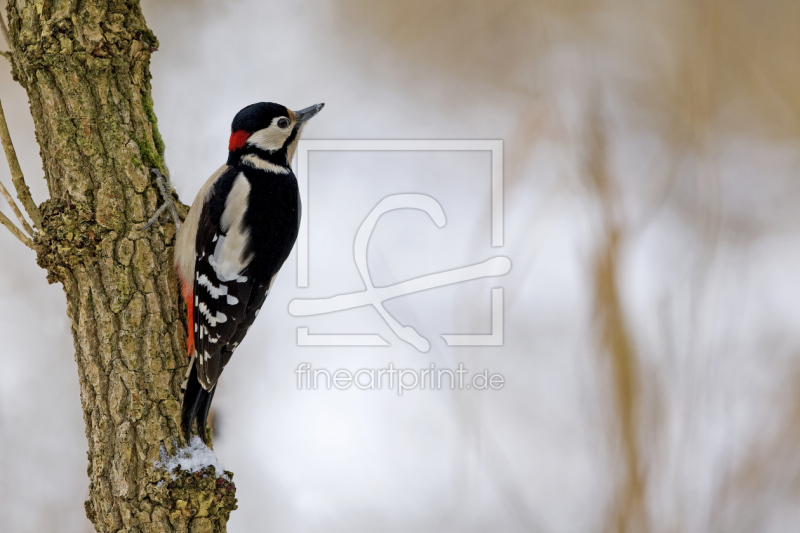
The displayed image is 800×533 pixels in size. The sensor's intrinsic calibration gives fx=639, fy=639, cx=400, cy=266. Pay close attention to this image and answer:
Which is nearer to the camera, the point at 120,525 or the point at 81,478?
the point at 120,525

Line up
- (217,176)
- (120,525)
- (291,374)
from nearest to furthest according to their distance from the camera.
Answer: (120,525) < (217,176) < (291,374)

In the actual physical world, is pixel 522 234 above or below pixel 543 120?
below

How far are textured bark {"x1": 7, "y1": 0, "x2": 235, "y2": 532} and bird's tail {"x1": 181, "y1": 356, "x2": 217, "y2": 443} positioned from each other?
0.06 feet

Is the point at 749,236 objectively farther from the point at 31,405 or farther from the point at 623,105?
the point at 31,405

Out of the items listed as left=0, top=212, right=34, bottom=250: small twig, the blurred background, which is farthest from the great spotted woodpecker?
the blurred background

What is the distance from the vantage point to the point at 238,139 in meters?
1.40


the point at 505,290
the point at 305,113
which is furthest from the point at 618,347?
the point at 305,113

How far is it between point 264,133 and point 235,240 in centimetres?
25

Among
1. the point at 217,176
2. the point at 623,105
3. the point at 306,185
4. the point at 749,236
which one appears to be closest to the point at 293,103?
the point at 306,185

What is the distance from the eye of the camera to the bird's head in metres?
1.37

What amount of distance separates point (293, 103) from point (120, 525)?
125 cm

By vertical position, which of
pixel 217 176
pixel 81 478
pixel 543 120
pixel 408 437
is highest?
pixel 543 120

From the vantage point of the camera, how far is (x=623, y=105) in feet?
6.71

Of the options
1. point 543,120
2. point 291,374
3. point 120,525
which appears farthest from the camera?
point 543,120
